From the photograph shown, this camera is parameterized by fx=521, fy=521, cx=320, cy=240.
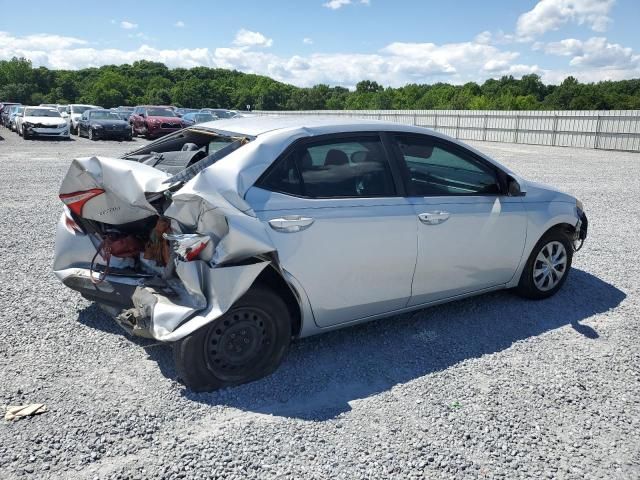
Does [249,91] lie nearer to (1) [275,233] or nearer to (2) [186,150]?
(2) [186,150]

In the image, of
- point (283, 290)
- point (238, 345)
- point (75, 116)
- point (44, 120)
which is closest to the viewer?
point (238, 345)

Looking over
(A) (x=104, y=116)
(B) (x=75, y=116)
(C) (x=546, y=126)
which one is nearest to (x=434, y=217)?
(A) (x=104, y=116)

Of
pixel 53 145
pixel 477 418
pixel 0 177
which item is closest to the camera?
pixel 477 418

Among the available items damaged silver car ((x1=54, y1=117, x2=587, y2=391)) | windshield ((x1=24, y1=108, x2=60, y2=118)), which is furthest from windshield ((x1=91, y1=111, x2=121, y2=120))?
damaged silver car ((x1=54, y1=117, x2=587, y2=391))

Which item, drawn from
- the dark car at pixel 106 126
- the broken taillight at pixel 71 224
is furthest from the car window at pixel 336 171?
the dark car at pixel 106 126

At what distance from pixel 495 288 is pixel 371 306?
1.43 m

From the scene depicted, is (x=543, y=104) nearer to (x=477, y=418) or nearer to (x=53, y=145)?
(x=53, y=145)

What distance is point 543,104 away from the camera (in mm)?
70562

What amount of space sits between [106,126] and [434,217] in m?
24.7

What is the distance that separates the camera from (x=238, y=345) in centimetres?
339

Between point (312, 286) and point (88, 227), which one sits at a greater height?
point (88, 227)

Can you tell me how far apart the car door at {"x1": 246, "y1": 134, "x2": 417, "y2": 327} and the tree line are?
6545cm

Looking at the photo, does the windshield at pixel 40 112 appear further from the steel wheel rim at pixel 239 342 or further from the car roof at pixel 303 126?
the steel wheel rim at pixel 239 342

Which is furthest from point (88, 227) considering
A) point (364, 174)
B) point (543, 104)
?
point (543, 104)
